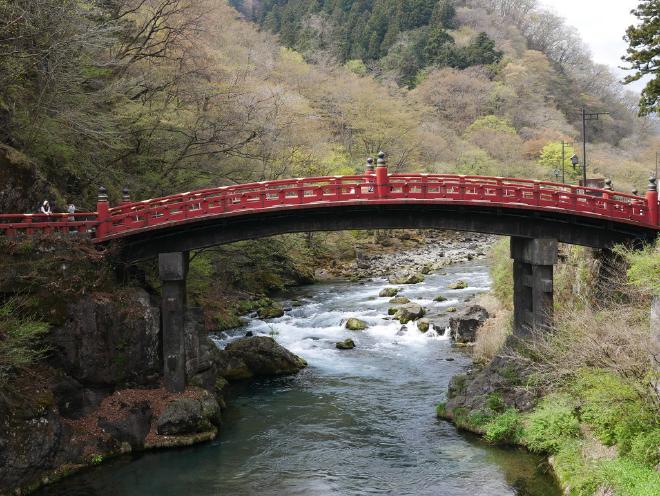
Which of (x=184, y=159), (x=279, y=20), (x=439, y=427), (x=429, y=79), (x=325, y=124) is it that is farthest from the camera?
(x=279, y=20)

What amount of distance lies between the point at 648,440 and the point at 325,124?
5275cm

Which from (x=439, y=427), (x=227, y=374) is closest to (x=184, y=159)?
(x=227, y=374)

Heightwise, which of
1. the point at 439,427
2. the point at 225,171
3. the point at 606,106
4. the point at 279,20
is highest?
the point at 279,20

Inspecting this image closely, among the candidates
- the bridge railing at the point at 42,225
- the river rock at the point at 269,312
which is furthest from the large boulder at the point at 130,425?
the river rock at the point at 269,312

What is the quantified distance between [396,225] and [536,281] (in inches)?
219

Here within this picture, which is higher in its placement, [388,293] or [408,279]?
[408,279]

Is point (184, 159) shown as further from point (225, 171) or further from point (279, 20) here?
point (279, 20)

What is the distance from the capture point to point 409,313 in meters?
35.3

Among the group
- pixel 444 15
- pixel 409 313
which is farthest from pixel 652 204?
pixel 444 15

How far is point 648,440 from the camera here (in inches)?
621

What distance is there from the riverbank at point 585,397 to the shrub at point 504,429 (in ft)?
0.10

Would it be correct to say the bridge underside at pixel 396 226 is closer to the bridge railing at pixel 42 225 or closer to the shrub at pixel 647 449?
the bridge railing at pixel 42 225

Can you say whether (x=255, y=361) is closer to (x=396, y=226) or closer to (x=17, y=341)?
(x=396, y=226)

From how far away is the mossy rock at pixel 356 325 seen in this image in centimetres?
3462
